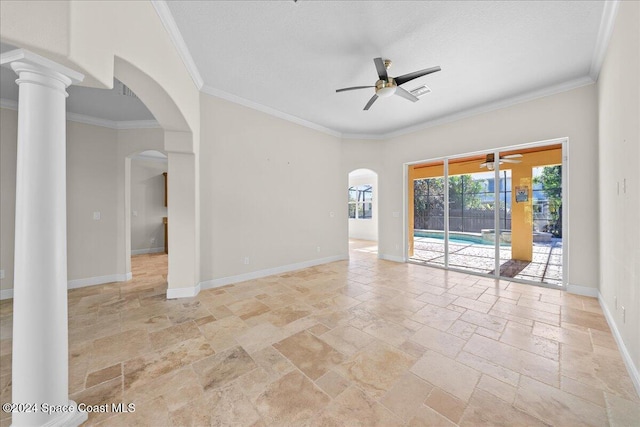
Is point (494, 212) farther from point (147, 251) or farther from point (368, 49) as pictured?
point (147, 251)

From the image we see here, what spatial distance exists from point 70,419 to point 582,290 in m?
5.80

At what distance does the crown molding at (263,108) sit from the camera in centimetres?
378

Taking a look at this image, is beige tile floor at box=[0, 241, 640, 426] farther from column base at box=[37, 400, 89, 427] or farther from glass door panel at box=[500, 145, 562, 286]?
glass door panel at box=[500, 145, 562, 286]

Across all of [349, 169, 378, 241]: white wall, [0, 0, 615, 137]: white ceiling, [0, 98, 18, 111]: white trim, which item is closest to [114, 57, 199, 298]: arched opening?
[0, 0, 615, 137]: white ceiling

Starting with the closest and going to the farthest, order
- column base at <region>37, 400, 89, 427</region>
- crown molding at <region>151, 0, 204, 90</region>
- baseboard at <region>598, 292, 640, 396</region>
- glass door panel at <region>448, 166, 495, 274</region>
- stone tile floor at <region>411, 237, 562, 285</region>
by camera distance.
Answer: column base at <region>37, 400, 89, 427</region> → baseboard at <region>598, 292, 640, 396</region> → crown molding at <region>151, 0, 204, 90</region> → stone tile floor at <region>411, 237, 562, 285</region> → glass door panel at <region>448, 166, 495, 274</region>

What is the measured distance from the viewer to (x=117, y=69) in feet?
6.53

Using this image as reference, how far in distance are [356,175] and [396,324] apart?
8.63 m

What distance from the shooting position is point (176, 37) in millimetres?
2590

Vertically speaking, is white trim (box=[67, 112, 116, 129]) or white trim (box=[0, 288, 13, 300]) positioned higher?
white trim (box=[67, 112, 116, 129])

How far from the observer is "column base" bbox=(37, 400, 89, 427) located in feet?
4.34

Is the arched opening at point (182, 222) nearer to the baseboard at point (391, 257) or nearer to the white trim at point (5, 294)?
the white trim at point (5, 294)

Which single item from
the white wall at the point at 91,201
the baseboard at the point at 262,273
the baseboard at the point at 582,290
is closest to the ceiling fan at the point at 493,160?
the baseboard at the point at 582,290

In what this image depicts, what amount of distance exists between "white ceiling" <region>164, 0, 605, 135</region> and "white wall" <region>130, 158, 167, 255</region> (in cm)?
506

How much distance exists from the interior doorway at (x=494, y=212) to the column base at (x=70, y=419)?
556 centimetres
